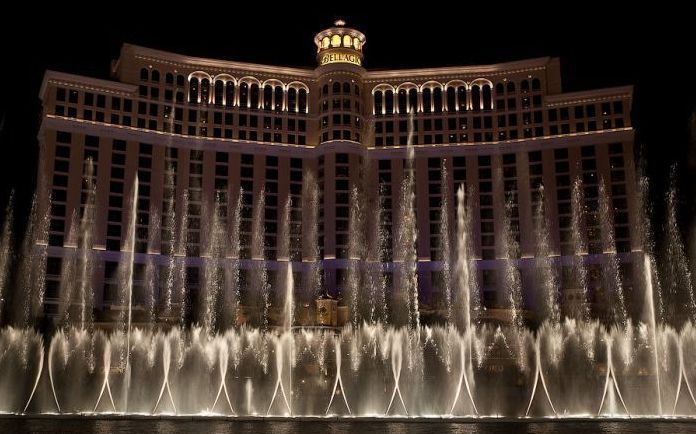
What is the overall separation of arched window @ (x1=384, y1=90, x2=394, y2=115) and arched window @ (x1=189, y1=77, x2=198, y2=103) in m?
22.1

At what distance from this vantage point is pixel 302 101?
89625 millimetres

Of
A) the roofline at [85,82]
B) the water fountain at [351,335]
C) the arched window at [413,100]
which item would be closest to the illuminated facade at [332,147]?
the roofline at [85,82]

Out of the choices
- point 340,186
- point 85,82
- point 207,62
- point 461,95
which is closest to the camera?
Result: point 85,82

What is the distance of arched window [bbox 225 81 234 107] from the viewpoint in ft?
287

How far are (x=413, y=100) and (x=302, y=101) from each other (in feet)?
43.4

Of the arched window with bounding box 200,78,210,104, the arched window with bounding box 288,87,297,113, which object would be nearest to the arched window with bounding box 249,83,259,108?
the arched window with bounding box 288,87,297,113

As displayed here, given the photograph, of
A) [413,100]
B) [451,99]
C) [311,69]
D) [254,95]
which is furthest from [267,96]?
[451,99]

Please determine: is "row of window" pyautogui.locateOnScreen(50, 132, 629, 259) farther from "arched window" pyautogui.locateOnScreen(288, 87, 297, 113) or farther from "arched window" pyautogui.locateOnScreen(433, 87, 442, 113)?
"arched window" pyautogui.locateOnScreen(288, 87, 297, 113)

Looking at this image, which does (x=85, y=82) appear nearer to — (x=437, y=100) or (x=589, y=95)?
(x=437, y=100)

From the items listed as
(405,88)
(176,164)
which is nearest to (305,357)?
(176,164)

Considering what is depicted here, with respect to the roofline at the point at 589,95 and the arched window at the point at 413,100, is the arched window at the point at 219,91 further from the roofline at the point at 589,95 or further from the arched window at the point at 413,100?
the roofline at the point at 589,95

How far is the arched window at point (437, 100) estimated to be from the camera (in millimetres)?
88438

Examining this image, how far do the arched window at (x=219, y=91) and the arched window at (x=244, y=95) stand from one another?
210 cm

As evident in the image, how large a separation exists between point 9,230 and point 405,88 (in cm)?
4601
